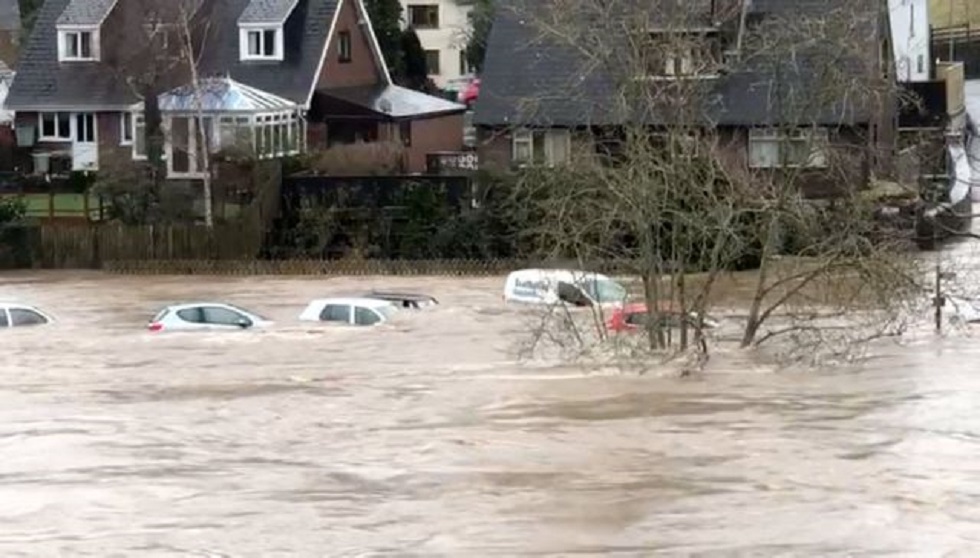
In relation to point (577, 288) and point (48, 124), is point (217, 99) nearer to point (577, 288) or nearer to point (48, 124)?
point (48, 124)

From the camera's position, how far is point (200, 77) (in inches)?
2349

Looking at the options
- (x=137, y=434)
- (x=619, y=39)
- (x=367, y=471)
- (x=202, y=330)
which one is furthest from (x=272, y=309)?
(x=367, y=471)

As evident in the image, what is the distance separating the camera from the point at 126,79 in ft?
198

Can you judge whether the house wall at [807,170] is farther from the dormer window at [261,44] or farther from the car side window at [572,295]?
the dormer window at [261,44]

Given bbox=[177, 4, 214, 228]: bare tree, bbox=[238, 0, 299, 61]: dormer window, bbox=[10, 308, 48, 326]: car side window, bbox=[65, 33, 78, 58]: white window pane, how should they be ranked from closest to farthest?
bbox=[10, 308, 48, 326]: car side window → bbox=[177, 4, 214, 228]: bare tree → bbox=[238, 0, 299, 61]: dormer window → bbox=[65, 33, 78, 58]: white window pane

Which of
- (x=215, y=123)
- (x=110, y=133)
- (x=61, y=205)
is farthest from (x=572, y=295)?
(x=110, y=133)

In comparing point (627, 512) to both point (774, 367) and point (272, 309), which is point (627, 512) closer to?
point (774, 367)

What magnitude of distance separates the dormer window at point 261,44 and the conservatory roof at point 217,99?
345cm

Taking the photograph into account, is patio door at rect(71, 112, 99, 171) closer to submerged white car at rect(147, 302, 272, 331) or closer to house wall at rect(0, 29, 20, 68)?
→ submerged white car at rect(147, 302, 272, 331)

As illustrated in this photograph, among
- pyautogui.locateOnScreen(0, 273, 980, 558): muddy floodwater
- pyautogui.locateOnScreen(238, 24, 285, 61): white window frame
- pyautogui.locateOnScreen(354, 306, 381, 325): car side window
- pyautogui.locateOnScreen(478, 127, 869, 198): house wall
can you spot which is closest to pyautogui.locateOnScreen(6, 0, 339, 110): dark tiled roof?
pyautogui.locateOnScreen(238, 24, 285, 61): white window frame

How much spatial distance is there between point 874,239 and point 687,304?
4609mm

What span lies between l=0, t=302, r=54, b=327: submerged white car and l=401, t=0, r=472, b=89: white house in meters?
44.4

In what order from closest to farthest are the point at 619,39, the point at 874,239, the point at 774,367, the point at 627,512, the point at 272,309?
1. the point at 627,512
2. the point at 774,367
3. the point at 874,239
4. the point at 619,39
5. the point at 272,309

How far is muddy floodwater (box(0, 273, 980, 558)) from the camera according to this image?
20.0 m
